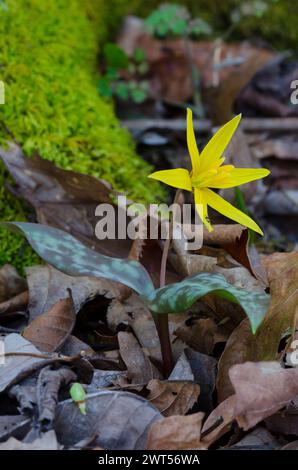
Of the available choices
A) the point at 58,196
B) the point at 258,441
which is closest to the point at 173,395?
the point at 258,441

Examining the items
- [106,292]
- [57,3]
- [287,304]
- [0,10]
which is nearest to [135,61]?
[57,3]

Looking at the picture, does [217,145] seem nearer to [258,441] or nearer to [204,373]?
[204,373]

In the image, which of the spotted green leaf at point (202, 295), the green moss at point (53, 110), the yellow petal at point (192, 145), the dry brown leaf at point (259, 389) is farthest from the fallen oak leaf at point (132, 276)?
the green moss at point (53, 110)

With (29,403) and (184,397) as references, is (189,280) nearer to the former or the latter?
(184,397)

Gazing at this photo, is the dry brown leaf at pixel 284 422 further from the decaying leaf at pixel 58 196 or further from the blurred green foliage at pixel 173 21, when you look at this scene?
the blurred green foliage at pixel 173 21

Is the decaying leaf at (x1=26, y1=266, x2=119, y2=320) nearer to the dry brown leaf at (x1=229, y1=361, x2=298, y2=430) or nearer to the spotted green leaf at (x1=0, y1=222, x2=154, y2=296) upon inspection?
the spotted green leaf at (x1=0, y1=222, x2=154, y2=296)
